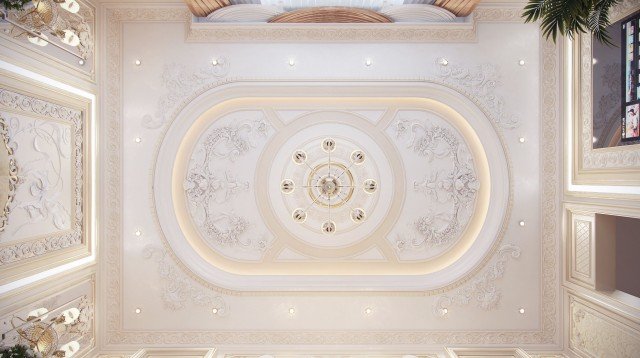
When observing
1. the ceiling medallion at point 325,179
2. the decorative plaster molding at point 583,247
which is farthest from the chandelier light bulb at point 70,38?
the decorative plaster molding at point 583,247

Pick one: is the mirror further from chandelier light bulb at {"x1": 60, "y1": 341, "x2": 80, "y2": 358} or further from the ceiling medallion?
chandelier light bulb at {"x1": 60, "y1": 341, "x2": 80, "y2": 358}

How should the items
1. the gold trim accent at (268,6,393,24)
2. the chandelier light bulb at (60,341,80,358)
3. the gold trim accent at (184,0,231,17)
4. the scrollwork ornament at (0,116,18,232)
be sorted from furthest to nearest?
1. the gold trim accent at (268,6,393,24)
2. the gold trim accent at (184,0,231,17)
3. the chandelier light bulb at (60,341,80,358)
4. the scrollwork ornament at (0,116,18,232)

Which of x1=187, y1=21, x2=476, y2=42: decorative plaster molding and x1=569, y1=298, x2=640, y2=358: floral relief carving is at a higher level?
x1=187, y1=21, x2=476, y2=42: decorative plaster molding

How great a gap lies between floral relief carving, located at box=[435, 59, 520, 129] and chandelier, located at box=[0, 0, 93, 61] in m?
3.73

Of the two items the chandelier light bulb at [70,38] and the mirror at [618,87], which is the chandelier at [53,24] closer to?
A: the chandelier light bulb at [70,38]

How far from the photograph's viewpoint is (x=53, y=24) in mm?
3465

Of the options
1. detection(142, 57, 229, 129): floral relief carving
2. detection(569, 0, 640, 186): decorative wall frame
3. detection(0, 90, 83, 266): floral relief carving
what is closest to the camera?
detection(0, 90, 83, 266): floral relief carving

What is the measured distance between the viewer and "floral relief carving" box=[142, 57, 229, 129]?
4180 mm

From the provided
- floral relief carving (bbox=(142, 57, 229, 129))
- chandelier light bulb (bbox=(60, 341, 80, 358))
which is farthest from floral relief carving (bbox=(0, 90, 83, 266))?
chandelier light bulb (bbox=(60, 341, 80, 358))

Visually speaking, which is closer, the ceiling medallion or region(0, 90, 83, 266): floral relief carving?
region(0, 90, 83, 266): floral relief carving

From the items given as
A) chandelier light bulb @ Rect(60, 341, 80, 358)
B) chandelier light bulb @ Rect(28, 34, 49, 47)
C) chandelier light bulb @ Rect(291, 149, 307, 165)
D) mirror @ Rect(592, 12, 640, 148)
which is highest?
chandelier light bulb @ Rect(28, 34, 49, 47)

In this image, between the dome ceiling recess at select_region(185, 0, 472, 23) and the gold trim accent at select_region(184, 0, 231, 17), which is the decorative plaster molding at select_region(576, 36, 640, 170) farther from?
the gold trim accent at select_region(184, 0, 231, 17)

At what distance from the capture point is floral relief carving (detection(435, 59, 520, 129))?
13.8 ft

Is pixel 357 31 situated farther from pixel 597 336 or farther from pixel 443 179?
pixel 597 336
